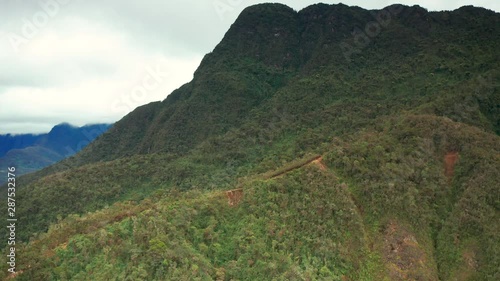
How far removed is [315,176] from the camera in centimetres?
3750

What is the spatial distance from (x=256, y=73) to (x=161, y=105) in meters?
29.3

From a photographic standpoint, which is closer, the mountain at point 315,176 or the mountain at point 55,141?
the mountain at point 315,176

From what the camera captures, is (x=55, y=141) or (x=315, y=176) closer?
(x=315, y=176)

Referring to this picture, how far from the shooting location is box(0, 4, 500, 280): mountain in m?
31.5

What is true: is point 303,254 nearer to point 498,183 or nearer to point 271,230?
point 271,230

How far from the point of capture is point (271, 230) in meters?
33.0

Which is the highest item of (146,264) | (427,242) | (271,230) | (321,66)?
(321,66)

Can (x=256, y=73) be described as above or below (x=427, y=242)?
above

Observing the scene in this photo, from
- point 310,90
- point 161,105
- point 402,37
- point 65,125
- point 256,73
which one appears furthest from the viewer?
point 65,125

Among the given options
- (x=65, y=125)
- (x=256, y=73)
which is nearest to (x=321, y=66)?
(x=256, y=73)

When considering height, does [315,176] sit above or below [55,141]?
below

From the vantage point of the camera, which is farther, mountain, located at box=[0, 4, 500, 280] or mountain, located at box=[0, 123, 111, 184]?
mountain, located at box=[0, 123, 111, 184]

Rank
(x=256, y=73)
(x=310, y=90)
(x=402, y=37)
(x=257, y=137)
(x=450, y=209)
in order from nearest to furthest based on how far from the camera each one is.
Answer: (x=450, y=209) < (x=257, y=137) < (x=310, y=90) < (x=402, y=37) < (x=256, y=73)

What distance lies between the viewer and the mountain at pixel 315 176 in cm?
3147
